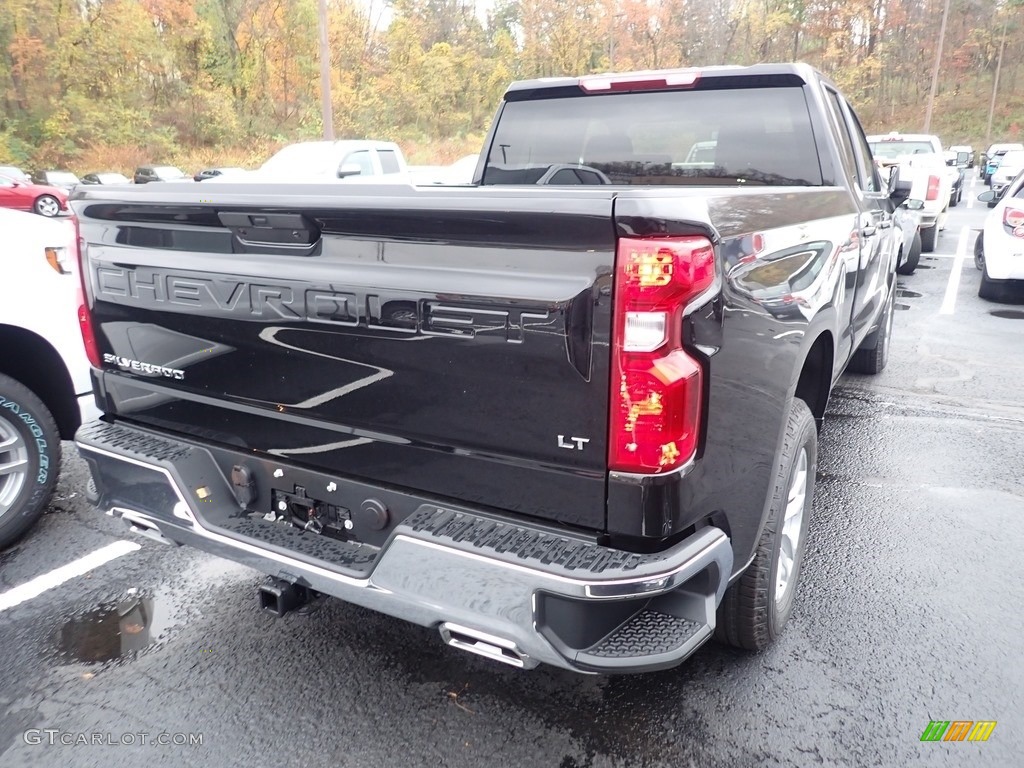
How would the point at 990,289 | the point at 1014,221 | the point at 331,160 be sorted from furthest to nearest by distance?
the point at 331,160
the point at 990,289
the point at 1014,221

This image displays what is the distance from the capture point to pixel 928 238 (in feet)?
42.2

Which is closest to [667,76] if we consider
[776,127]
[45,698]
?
[776,127]


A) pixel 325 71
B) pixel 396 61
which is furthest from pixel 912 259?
pixel 396 61

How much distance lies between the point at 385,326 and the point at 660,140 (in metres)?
2.51

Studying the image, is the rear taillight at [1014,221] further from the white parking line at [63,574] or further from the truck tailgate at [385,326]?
→ the white parking line at [63,574]

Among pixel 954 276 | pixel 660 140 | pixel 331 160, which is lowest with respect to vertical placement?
pixel 954 276

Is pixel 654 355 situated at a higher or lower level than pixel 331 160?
higher

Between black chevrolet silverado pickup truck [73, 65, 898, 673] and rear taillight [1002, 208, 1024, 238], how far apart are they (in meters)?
7.35

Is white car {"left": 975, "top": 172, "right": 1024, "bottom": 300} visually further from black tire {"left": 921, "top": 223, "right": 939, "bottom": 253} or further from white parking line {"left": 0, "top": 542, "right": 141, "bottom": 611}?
white parking line {"left": 0, "top": 542, "right": 141, "bottom": 611}

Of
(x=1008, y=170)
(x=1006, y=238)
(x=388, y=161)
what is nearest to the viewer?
(x=1006, y=238)

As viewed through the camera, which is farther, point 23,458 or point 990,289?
point 990,289

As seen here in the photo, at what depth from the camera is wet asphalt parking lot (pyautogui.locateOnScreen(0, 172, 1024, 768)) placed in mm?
2371

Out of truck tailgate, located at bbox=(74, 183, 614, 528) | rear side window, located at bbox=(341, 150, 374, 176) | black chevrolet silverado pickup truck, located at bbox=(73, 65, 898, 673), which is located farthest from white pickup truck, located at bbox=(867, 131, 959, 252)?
truck tailgate, located at bbox=(74, 183, 614, 528)

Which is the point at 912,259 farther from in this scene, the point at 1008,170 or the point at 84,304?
the point at 1008,170
